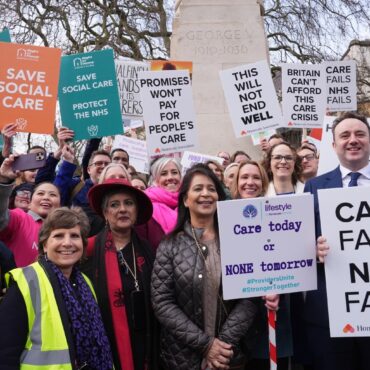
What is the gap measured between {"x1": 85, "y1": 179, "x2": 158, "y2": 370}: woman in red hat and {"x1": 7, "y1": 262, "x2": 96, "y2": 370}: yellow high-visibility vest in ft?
2.00

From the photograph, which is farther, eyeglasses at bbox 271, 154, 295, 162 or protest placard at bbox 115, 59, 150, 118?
protest placard at bbox 115, 59, 150, 118

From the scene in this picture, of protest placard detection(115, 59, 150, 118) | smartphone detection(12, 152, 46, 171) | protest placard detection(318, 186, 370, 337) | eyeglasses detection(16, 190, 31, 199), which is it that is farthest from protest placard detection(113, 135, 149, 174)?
protest placard detection(318, 186, 370, 337)

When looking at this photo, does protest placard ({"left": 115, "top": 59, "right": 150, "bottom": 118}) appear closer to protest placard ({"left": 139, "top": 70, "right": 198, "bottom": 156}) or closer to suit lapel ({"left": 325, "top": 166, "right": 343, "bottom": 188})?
protest placard ({"left": 139, "top": 70, "right": 198, "bottom": 156})

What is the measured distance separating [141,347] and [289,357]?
2.98 feet

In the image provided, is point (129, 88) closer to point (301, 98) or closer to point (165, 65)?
point (165, 65)

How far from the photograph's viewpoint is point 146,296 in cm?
356

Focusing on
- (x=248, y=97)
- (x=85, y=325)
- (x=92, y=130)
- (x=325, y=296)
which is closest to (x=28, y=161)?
(x=85, y=325)

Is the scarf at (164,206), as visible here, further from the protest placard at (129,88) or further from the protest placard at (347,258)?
the protest placard at (129,88)

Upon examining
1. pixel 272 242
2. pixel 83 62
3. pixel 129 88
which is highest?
pixel 129 88

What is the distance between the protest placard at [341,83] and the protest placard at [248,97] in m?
1.43

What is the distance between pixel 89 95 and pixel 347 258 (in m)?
3.63

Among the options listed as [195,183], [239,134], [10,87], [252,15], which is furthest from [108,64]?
[252,15]

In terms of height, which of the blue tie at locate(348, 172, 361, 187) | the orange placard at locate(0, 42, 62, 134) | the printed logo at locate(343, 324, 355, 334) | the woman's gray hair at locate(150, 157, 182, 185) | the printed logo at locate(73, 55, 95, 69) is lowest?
the printed logo at locate(343, 324, 355, 334)

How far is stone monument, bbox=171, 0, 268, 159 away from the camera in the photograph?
10234 mm
